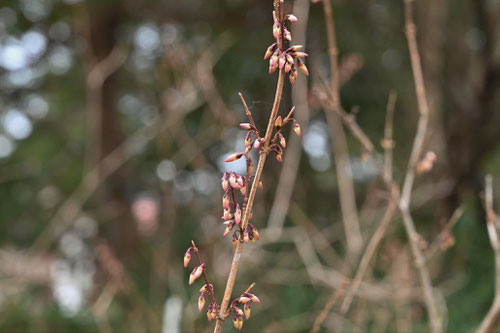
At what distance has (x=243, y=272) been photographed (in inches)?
123

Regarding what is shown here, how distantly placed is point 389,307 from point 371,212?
0.70 m

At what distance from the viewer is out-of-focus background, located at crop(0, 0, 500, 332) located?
264 cm

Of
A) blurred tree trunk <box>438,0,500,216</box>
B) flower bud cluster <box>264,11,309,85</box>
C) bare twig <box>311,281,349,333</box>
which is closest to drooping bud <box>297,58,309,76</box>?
flower bud cluster <box>264,11,309,85</box>

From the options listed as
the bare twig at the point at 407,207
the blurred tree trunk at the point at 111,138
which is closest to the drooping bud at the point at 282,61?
the bare twig at the point at 407,207

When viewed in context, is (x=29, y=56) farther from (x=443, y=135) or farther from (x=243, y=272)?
(x=443, y=135)

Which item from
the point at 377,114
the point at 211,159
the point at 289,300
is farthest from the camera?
the point at 377,114

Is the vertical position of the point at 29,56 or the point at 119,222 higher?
the point at 29,56

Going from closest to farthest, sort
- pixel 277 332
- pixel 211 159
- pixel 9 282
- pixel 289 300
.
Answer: pixel 277 332, pixel 289 300, pixel 9 282, pixel 211 159

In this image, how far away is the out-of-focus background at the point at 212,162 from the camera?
2.64 metres

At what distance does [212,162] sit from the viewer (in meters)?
4.18

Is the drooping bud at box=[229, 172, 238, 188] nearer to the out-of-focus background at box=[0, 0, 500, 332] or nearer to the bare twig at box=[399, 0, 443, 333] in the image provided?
the out-of-focus background at box=[0, 0, 500, 332]

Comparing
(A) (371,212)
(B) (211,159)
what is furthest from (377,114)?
(A) (371,212)

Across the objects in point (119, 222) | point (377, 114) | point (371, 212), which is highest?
point (371, 212)

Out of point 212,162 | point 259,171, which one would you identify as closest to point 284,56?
point 259,171
